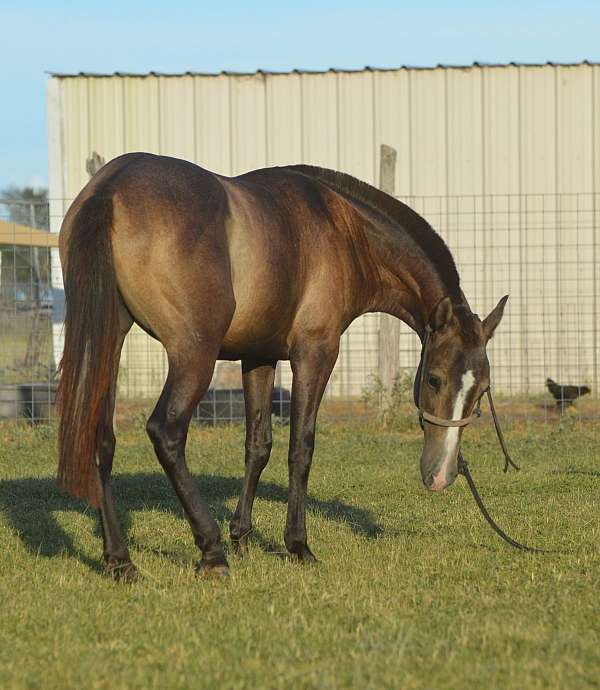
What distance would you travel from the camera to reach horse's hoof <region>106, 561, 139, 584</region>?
4680 mm

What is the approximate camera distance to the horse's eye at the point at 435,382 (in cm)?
528

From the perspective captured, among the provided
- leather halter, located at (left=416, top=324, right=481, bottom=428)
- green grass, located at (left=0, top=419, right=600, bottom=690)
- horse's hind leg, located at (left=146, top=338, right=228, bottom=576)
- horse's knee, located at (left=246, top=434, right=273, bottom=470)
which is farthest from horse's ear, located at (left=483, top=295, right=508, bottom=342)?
horse's hind leg, located at (left=146, top=338, right=228, bottom=576)

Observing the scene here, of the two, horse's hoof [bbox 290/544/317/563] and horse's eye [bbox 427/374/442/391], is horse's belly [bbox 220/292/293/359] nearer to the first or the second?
horse's eye [bbox 427/374/442/391]

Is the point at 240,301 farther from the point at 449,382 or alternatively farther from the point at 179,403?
the point at 449,382

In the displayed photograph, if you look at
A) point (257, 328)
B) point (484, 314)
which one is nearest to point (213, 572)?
point (257, 328)

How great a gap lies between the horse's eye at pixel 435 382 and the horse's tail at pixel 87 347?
1689mm

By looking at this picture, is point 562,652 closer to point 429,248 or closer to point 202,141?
point 429,248

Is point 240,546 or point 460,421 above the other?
point 460,421

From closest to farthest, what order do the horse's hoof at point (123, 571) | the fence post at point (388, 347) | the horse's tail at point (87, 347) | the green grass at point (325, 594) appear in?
the green grass at point (325, 594), the horse's tail at point (87, 347), the horse's hoof at point (123, 571), the fence post at point (388, 347)

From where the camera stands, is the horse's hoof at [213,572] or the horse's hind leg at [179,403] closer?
the horse's hind leg at [179,403]

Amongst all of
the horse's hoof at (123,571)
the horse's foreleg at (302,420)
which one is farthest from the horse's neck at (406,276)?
the horse's hoof at (123,571)

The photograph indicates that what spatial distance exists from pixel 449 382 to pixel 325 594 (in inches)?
54.8

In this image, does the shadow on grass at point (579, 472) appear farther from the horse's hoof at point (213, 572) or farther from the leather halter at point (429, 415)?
the horse's hoof at point (213, 572)

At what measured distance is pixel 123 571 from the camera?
4.72 m
